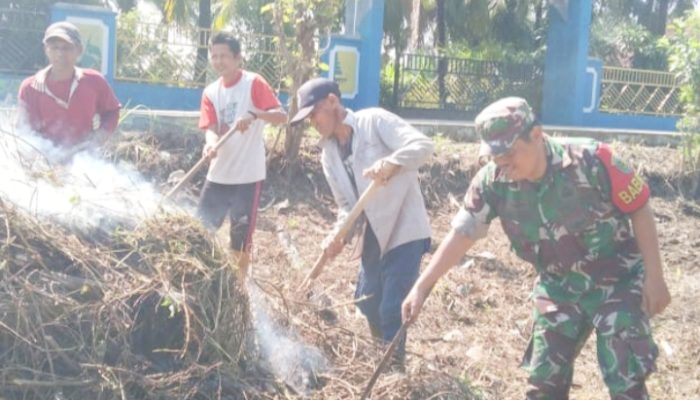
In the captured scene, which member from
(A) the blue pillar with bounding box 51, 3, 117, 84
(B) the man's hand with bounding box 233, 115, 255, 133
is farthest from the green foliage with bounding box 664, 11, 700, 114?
(A) the blue pillar with bounding box 51, 3, 117, 84

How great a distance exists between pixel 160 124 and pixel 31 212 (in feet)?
16.8

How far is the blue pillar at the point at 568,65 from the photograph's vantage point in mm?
17547

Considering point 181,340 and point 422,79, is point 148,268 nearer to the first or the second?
point 181,340

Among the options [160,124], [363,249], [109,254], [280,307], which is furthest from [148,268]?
[160,124]

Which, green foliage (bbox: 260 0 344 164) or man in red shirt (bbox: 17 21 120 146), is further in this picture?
green foliage (bbox: 260 0 344 164)

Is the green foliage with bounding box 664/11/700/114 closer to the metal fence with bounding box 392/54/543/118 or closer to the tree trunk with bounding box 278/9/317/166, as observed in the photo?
the tree trunk with bounding box 278/9/317/166

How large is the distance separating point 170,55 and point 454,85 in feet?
22.9

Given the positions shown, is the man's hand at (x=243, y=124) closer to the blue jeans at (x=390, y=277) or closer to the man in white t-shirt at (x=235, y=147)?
the man in white t-shirt at (x=235, y=147)

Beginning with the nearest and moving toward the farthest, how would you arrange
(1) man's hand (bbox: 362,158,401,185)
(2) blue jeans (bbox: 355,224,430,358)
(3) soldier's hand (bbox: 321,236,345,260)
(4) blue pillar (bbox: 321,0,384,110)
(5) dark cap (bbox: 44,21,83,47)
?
(1) man's hand (bbox: 362,158,401,185) → (2) blue jeans (bbox: 355,224,430,358) → (3) soldier's hand (bbox: 321,236,345,260) → (5) dark cap (bbox: 44,21,83,47) → (4) blue pillar (bbox: 321,0,384,110)

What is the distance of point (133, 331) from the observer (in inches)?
162

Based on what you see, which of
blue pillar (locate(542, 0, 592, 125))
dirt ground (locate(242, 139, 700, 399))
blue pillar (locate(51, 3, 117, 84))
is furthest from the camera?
blue pillar (locate(542, 0, 592, 125))

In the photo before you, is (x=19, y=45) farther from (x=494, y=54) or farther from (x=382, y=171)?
(x=382, y=171)

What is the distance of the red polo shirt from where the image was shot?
18.2 ft

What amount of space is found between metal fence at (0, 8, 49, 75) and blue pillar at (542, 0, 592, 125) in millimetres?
8931
